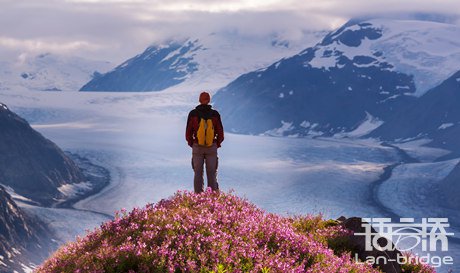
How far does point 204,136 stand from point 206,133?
0.25 feet

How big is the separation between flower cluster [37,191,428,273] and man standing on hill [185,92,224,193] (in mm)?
2788

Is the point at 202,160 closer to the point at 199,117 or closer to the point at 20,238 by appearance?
the point at 199,117

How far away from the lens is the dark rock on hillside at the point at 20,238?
405ft

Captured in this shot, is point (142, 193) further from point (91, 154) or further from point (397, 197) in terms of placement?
point (397, 197)

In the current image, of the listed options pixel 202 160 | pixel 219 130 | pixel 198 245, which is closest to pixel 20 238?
pixel 202 160

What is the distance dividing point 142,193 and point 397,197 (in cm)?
6255

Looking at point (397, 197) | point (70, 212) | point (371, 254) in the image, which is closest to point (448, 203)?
Answer: point (397, 197)

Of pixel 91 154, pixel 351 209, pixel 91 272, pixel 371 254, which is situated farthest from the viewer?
pixel 91 154

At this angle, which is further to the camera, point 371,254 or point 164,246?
point 371,254

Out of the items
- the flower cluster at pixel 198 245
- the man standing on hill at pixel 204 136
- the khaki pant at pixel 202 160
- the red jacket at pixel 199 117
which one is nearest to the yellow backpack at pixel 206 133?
the man standing on hill at pixel 204 136

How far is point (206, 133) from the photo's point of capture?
44.6ft

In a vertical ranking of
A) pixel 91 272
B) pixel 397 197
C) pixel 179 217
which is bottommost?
pixel 91 272

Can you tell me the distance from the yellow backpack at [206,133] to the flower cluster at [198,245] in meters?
2.75

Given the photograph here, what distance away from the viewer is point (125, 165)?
531ft
